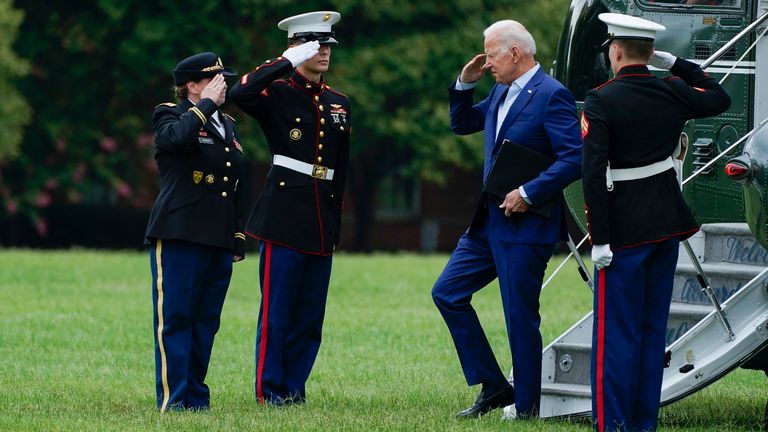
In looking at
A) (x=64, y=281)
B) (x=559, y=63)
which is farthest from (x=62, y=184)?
(x=559, y=63)

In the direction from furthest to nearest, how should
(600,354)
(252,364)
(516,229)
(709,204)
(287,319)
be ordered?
(252,364) → (709,204) → (287,319) → (516,229) → (600,354)

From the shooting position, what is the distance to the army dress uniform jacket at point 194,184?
7586 mm

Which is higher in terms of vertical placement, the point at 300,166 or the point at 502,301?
the point at 300,166

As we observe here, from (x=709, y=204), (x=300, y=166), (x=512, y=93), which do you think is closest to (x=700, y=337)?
(x=709, y=204)

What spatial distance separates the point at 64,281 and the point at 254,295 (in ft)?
8.27

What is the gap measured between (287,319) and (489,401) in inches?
49.3

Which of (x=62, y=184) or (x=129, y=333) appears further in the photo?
(x=62, y=184)

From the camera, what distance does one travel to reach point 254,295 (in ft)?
53.8

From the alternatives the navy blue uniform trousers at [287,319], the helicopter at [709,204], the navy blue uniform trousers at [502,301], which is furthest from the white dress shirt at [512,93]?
the navy blue uniform trousers at [287,319]

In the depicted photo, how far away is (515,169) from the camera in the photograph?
24.9ft

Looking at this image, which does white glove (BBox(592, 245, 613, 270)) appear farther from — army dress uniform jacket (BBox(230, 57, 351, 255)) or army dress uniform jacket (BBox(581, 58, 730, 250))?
army dress uniform jacket (BBox(230, 57, 351, 255))

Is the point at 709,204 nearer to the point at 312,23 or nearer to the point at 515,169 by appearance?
the point at 515,169

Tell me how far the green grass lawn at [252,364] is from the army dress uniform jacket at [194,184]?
100cm

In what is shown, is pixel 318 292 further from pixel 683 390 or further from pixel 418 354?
pixel 418 354
